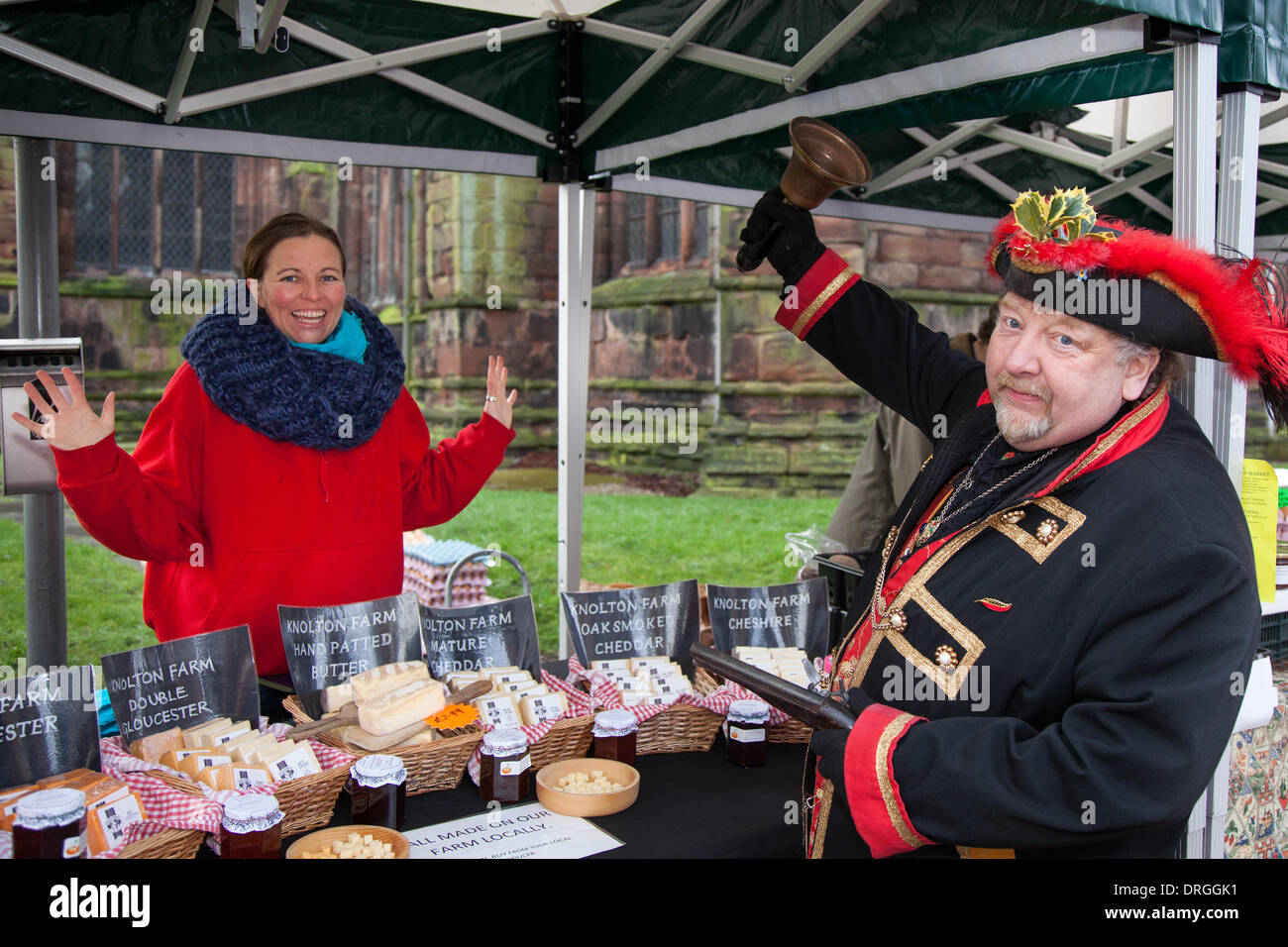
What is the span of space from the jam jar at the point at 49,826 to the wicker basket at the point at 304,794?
0.26 meters

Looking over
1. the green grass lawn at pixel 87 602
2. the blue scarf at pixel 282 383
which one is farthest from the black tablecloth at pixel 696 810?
the green grass lawn at pixel 87 602

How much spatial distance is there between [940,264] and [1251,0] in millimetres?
10073

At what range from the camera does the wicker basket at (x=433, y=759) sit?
2.15 metres

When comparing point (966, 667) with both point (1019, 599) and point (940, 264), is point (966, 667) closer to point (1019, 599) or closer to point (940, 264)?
point (1019, 599)

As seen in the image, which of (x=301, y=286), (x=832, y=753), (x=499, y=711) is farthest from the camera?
(x=301, y=286)

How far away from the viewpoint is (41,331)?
3.84 m

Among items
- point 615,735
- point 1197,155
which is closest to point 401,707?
point 615,735

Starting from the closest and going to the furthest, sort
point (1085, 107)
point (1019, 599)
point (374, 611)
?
point (1019, 599) → point (374, 611) → point (1085, 107)

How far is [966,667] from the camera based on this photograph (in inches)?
68.2

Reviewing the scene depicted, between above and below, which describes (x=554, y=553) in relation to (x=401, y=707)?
below

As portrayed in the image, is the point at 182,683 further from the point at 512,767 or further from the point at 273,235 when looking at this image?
the point at 273,235

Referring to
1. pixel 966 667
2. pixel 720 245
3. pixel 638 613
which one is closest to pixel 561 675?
pixel 638 613

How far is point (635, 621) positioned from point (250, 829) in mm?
1227

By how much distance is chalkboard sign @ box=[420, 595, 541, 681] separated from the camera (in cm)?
258
